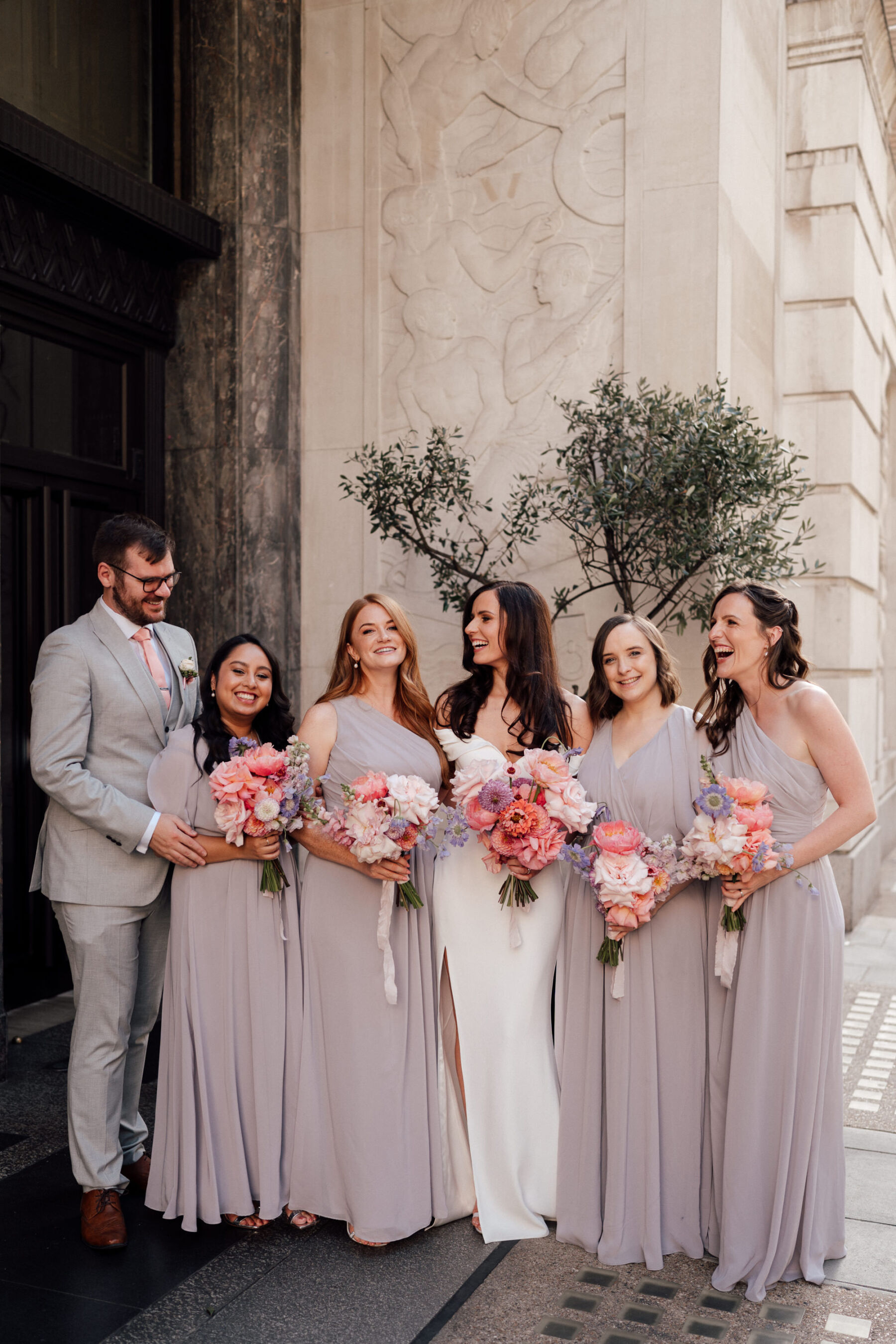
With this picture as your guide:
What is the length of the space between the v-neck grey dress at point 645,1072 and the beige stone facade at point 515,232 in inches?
113

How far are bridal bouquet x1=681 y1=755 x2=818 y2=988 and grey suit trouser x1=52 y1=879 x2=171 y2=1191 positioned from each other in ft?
5.89

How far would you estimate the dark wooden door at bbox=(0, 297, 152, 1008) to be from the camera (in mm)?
5832

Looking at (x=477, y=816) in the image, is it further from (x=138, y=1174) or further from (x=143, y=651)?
(x=138, y=1174)

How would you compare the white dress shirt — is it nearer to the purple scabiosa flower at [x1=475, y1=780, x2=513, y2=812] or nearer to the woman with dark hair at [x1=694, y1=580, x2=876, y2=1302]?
the purple scabiosa flower at [x1=475, y1=780, x2=513, y2=812]

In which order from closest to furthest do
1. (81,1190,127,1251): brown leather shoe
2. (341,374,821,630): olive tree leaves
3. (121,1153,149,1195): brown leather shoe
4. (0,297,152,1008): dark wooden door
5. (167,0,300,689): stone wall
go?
1. (81,1190,127,1251): brown leather shoe
2. (121,1153,149,1195): brown leather shoe
3. (341,374,821,630): olive tree leaves
4. (0,297,152,1008): dark wooden door
5. (167,0,300,689): stone wall

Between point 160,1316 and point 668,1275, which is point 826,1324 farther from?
point 160,1316

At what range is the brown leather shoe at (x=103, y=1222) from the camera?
11.7 feet

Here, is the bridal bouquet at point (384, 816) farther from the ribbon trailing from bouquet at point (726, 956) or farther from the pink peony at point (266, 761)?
the ribbon trailing from bouquet at point (726, 956)

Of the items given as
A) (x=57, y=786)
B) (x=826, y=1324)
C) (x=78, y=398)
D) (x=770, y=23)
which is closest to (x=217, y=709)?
(x=57, y=786)

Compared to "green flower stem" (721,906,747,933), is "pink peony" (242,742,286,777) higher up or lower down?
higher up

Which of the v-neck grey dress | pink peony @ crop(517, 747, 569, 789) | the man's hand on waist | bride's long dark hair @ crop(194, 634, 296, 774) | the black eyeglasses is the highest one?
the black eyeglasses

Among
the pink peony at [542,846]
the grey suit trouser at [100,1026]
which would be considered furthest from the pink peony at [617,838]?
the grey suit trouser at [100,1026]

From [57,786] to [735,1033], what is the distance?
2.21m

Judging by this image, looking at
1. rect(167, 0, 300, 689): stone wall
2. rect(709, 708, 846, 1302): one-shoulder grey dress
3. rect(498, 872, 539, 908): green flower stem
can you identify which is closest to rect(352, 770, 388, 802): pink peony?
rect(498, 872, 539, 908): green flower stem
